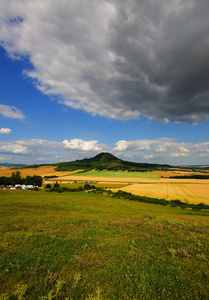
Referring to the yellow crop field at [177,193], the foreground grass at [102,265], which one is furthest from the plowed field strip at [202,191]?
the foreground grass at [102,265]

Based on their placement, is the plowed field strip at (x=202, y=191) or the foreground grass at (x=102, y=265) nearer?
the foreground grass at (x=102, y=265)

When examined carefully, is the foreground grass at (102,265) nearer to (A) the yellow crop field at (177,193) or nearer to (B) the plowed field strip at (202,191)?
(A) the yellow crop field at (177,193)

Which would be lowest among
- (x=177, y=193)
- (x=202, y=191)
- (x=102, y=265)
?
(x=202, y=191)

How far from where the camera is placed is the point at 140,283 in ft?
21.0

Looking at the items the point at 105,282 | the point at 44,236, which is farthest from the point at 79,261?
the point at 44,236

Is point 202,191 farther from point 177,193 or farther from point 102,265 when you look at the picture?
point 102,265

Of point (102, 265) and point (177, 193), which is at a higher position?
point (102, 265)

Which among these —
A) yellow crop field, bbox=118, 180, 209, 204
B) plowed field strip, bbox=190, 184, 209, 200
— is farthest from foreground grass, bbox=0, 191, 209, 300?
plowed field strip, bbox=190, 184, 209, 200

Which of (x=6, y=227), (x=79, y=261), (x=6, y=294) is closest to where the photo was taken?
(x=6, y=294)

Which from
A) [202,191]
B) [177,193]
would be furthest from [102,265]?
[202,191]

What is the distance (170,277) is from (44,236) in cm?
967

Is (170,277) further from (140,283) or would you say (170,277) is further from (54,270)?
(54,270)

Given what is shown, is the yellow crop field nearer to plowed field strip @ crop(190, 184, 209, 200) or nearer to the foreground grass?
plowed field strip @ crop(190, 184, 209, 200)

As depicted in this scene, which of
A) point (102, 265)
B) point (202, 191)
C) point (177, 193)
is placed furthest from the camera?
point (202, 191)
